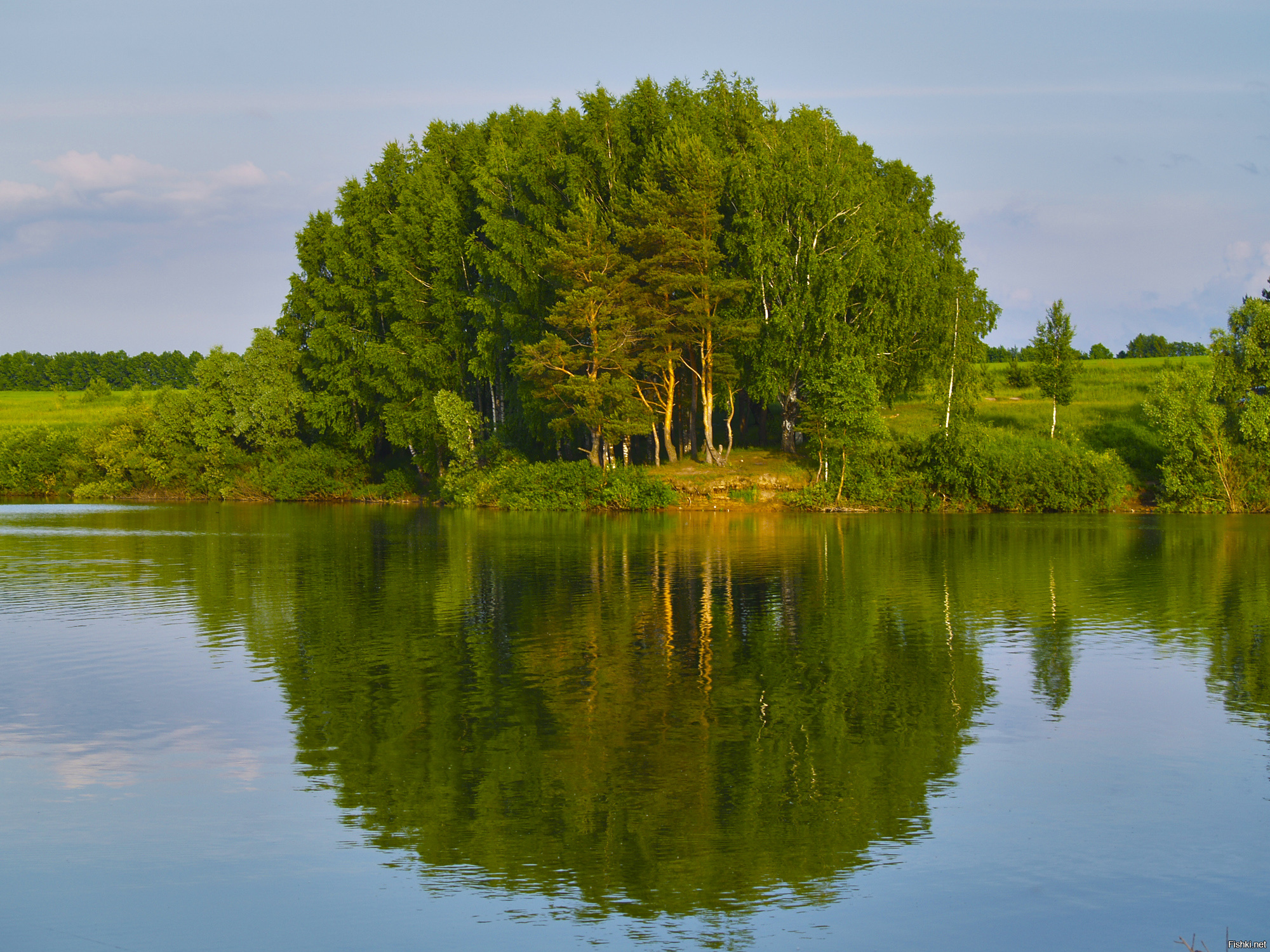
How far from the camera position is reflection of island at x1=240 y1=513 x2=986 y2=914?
32.6 feet

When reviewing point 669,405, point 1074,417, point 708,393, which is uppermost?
point 708,393

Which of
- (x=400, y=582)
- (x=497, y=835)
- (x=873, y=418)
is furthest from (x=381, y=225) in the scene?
(x=497, y=835)

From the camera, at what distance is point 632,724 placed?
46.1 feet

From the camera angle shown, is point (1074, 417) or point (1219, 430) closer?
point (1219, 430)

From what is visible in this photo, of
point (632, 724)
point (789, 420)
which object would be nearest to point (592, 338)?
point (789, 420)

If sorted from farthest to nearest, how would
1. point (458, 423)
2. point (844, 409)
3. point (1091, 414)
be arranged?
point (1091, 414) → point (458, 423) → point (844, 409)

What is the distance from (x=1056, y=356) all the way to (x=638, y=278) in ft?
72.7

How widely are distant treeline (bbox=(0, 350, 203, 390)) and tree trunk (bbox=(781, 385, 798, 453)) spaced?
344ft

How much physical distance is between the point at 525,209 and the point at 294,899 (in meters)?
54.2

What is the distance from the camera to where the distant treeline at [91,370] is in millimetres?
145250

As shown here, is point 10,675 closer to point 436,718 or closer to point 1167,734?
point 436,718

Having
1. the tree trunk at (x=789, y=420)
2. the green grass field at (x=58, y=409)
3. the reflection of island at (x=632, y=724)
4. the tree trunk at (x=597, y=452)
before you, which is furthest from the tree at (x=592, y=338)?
the green grass field at (x=58, y=409)

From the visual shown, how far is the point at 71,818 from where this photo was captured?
10828mm

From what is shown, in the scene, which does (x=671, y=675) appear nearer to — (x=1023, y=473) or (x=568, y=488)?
(x=1023, y=473)
